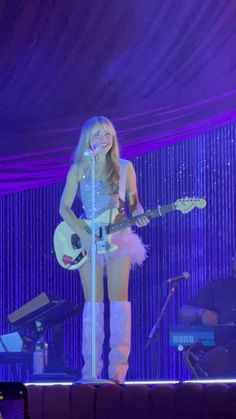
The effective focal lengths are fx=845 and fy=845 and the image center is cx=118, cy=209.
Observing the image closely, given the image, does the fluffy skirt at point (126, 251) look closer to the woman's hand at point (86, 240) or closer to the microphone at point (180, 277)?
the woman's hand at point (86, 240)

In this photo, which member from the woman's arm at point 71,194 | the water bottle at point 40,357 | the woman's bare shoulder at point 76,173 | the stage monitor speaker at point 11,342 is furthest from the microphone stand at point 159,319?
the woman's bare shoulder at point 76,173

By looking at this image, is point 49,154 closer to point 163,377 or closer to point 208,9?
point 208,9

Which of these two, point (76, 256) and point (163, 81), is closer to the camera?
point (76, 256)

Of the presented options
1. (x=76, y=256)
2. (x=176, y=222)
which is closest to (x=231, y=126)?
(x=176, y=222)

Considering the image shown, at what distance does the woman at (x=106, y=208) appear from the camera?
589 centimetres

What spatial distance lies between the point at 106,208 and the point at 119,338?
38.7 inches

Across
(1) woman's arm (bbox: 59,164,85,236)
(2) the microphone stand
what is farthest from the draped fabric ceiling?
(2) the microphone stand

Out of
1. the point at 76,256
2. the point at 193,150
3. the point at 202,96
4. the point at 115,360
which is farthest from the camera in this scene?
the point at 193,150

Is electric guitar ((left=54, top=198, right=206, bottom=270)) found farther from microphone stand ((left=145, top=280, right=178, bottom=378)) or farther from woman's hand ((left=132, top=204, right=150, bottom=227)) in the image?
microphone stand ((left=145, top=280, right=178, bottom=378))

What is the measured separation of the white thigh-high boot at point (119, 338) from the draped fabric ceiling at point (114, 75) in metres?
1.78

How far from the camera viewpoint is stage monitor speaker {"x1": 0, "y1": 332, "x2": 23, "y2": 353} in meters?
7.33

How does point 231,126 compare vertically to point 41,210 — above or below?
above

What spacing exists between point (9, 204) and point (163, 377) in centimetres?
213

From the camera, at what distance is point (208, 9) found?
266 inches
